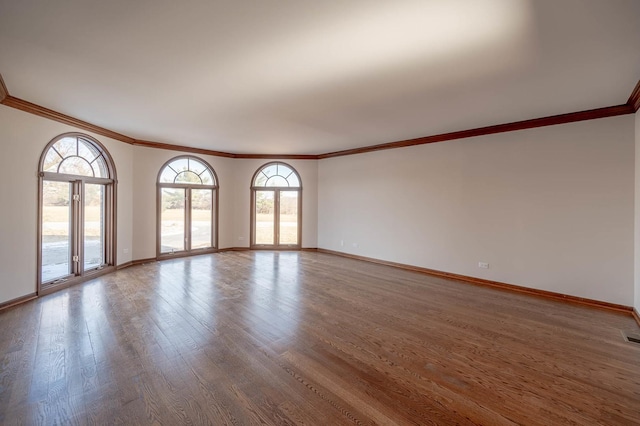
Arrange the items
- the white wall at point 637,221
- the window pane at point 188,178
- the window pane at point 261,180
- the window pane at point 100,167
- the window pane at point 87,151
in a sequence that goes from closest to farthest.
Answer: the white wall at point 637,221 < the window pane at point 87,151 < the window pane at point 100,167 < the window pane at point 188,178 < the window pane at point 261,180

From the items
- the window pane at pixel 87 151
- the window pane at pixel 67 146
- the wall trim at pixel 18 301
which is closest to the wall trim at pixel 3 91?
the window pane at pixel 67 146

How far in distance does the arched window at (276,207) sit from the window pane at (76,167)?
12.3 feet

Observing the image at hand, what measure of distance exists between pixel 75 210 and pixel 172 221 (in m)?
2.18

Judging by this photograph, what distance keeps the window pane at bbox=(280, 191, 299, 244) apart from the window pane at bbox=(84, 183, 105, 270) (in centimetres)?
420

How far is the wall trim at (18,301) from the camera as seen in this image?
361 cm

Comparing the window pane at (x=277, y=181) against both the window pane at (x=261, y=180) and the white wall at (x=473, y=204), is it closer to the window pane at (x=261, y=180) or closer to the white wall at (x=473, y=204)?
the window pane at (x=261, y=180)

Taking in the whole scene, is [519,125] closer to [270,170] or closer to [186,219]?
[270,170]

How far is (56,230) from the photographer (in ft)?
14.9

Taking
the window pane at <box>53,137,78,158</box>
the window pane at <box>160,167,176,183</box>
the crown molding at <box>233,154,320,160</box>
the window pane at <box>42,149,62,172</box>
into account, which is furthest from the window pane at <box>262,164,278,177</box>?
the window pane at <box>42,149,62,172</box>

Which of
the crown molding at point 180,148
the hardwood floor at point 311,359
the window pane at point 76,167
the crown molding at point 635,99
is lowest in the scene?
the hardwood floor at point 311,359

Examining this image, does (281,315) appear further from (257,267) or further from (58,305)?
(58,305)

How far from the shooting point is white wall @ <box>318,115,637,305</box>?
3.86 metres

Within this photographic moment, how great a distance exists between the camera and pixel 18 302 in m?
3.80

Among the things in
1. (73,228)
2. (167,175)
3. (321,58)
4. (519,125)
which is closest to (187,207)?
(167,175)
